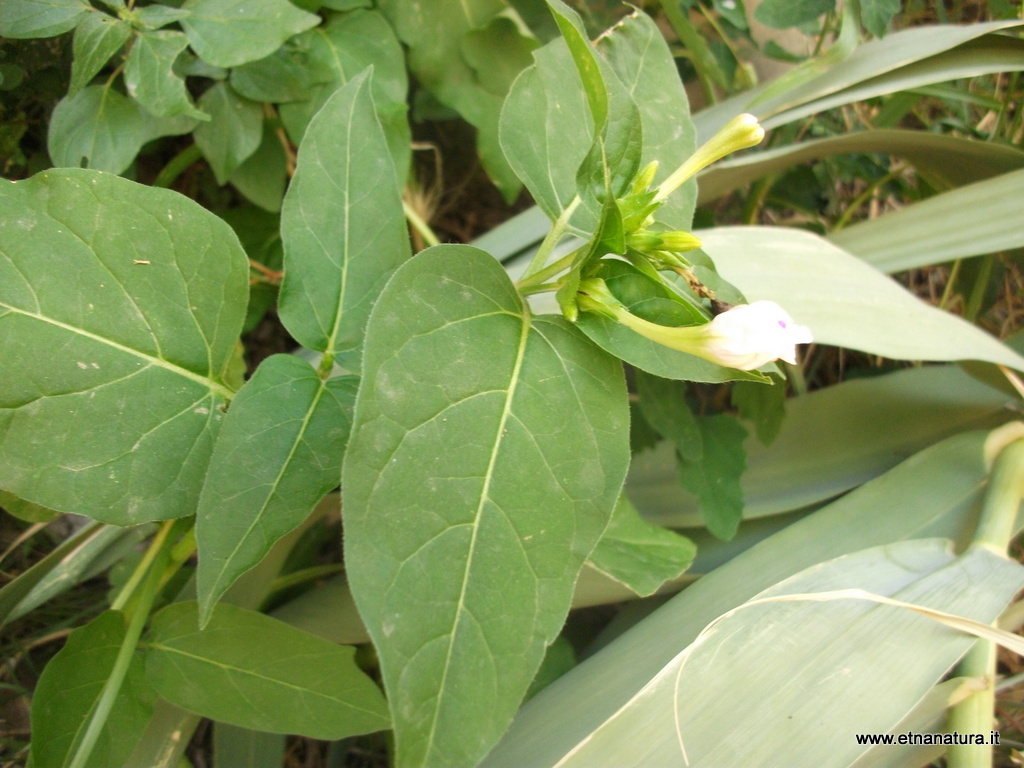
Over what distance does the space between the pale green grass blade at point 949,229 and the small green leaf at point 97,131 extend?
84 cm

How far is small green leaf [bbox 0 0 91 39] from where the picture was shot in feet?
1.84

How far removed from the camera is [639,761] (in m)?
0.49

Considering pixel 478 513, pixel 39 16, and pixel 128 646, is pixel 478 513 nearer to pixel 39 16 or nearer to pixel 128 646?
pixel 128 646

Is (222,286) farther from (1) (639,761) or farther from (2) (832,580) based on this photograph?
(2) (832,580)

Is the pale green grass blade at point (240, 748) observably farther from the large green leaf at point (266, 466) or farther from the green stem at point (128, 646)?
the large green leaf at point (266, 466)

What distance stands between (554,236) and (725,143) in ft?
0.44

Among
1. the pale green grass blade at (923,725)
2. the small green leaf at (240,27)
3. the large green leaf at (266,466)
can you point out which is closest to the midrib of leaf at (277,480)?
the large green leaf at (266,466)

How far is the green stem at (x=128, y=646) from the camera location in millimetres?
508

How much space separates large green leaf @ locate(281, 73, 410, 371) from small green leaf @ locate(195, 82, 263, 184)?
0.82 feet

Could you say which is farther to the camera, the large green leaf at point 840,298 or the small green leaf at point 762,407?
the small green leaf at point 762,407

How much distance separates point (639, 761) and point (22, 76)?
85 cm

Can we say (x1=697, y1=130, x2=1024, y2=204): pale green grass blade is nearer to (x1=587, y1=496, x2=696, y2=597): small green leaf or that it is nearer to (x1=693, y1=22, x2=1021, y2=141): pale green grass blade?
(x1=693, y1=22, x2=1021, y2=141): pale green grass blade

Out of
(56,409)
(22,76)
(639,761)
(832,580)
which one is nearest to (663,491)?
(832,580)

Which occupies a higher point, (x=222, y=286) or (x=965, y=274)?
(x=222, y=286)
